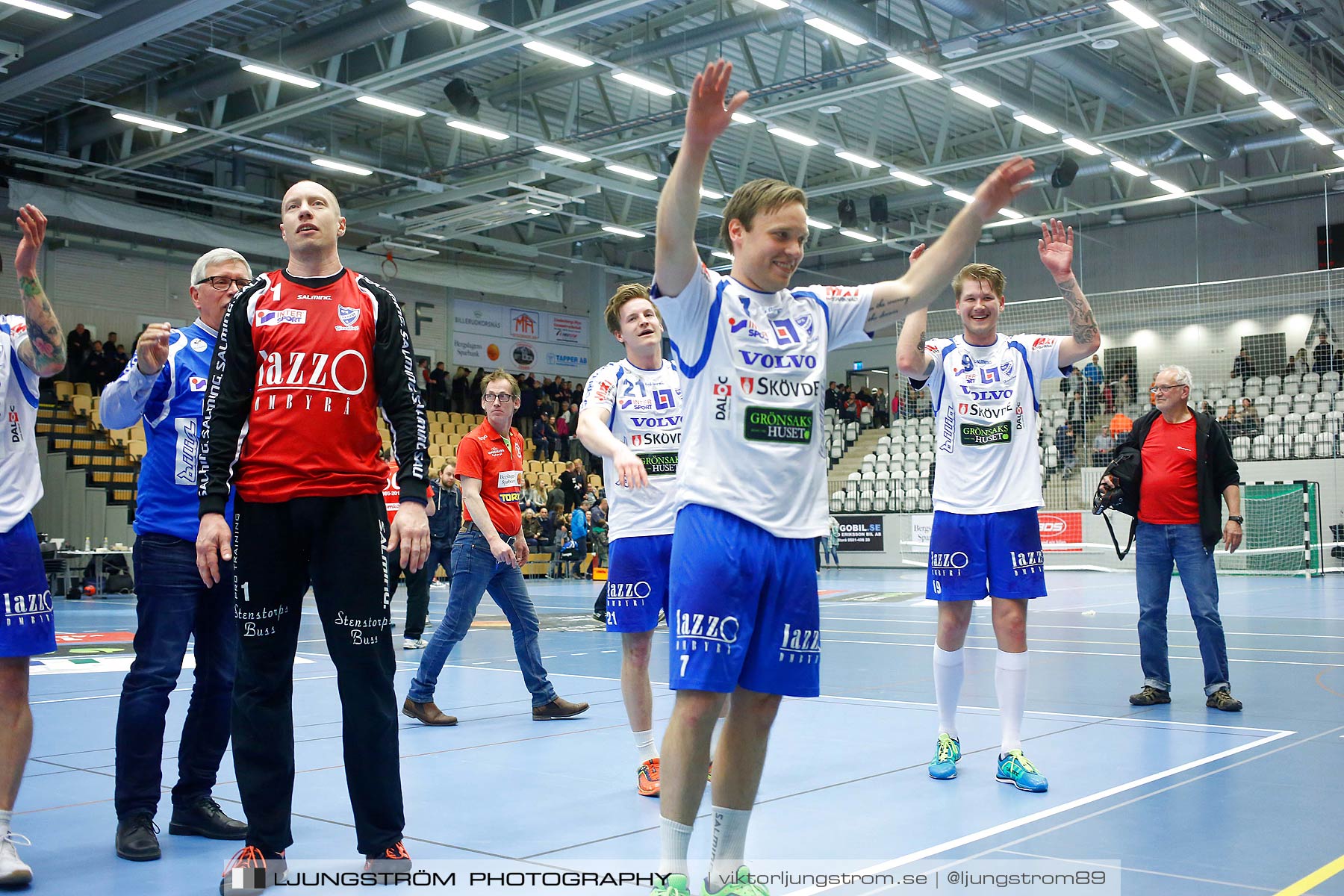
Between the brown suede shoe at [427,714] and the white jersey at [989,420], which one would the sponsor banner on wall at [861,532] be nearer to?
the brown suede shoe at [427,714]

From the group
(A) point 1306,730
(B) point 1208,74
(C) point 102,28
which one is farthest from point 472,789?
(B) point 1208,74

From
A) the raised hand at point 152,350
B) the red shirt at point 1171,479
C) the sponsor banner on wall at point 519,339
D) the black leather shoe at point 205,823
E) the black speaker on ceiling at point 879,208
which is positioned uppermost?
the black speaker on ceiling at point 879,208

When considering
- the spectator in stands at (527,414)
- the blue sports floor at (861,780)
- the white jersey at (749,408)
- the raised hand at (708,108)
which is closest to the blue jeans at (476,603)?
the blue sports floor at (861,780)

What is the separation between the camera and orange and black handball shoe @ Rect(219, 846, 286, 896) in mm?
3291

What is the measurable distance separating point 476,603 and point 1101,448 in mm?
20471

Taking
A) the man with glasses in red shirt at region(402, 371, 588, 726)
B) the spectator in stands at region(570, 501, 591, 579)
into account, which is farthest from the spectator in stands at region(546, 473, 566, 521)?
the man with glasses in red shirt at region(402, 371, 588, 726)

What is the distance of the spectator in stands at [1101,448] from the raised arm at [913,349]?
2035cm

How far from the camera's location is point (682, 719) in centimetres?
292

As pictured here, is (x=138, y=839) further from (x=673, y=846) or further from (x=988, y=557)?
→ (x=988, y=557)

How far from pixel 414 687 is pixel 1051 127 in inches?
708

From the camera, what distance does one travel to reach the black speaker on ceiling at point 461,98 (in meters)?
19.0

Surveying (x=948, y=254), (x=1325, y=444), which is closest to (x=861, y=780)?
(x=948, y=254)

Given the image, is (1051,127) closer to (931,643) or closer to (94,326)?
(931,643)

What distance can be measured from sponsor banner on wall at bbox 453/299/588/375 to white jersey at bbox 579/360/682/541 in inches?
1076
